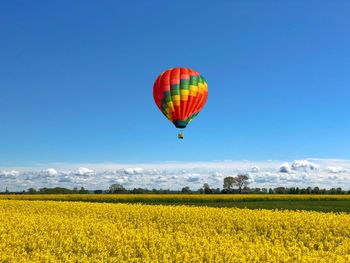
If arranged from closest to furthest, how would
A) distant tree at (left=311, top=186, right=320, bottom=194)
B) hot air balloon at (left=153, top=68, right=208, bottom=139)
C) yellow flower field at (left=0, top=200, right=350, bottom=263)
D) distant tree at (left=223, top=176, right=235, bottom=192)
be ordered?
yellow flower field at (left=0, top=200, right=350, bottom=263) < hot air balloon at (left=153, top=68, right=208, bottom=139) < distant tree at (left=311, top=186, right=320, bottom=194) < distant tree at (left=223, top=176, right=235, bottom=192)

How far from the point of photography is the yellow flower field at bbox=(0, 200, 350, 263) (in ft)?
38.8

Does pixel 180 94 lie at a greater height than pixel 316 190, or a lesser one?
greater

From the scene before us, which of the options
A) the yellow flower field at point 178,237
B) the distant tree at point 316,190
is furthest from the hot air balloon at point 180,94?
the distant tree at point 316,190

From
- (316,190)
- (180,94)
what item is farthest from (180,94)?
(316,190)

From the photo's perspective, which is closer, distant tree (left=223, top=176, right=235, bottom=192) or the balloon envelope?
the balloon envelope

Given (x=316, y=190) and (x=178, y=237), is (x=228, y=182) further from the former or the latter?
(x=178, y=237)

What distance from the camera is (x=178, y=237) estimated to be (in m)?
14.6

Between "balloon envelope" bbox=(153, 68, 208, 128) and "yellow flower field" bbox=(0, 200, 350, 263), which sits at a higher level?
"balloon envelope" bbox=(153, 68, 208, 128)

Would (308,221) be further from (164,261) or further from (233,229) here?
(164,261)

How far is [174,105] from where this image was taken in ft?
125

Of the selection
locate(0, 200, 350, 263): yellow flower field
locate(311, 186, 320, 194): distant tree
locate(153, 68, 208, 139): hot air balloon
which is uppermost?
locate(153, 68, 208, 139): hot air balloon

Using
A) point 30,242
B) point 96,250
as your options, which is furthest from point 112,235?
point 30,242

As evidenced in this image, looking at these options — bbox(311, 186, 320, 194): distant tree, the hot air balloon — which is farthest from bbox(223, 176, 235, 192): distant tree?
the hot air balloon

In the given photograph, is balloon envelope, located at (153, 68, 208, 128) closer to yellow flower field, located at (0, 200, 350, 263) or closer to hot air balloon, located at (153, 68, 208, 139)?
hot air balloon, located at (153, 68, 208, 139)
